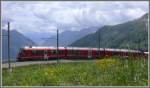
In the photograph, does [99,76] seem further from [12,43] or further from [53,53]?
[53,53]

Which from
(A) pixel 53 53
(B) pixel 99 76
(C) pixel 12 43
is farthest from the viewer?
(A) pixel 53 53

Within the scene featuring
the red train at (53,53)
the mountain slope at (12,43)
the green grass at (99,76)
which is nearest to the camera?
the green grass at (99,76)

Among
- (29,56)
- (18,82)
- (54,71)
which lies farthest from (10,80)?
(29,56)

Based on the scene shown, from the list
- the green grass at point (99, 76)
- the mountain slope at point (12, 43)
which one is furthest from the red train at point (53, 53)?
the green grass at point (99, 76)

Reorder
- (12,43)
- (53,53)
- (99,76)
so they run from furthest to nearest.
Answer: (53,53), (12,43), (99,76)

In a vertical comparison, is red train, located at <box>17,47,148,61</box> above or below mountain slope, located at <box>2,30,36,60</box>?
below

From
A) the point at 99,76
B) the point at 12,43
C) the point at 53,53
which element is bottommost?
the point at 53,53

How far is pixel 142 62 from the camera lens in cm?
1102

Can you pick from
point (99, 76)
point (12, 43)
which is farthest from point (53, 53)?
point (99, 76)

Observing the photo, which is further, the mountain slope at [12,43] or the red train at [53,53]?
the red train at [53,53]

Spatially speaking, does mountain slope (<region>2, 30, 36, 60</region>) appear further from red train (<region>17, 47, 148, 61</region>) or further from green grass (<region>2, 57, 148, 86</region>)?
green grass (<region>2, 57, 148, 86</region>)

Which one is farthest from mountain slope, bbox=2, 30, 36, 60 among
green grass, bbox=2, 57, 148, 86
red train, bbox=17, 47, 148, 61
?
green grass, bbox=2, 57, 148, 86

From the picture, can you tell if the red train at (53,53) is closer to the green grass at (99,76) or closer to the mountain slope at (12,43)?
the mountain slope at (12,43)

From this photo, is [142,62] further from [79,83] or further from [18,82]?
[18,82]
